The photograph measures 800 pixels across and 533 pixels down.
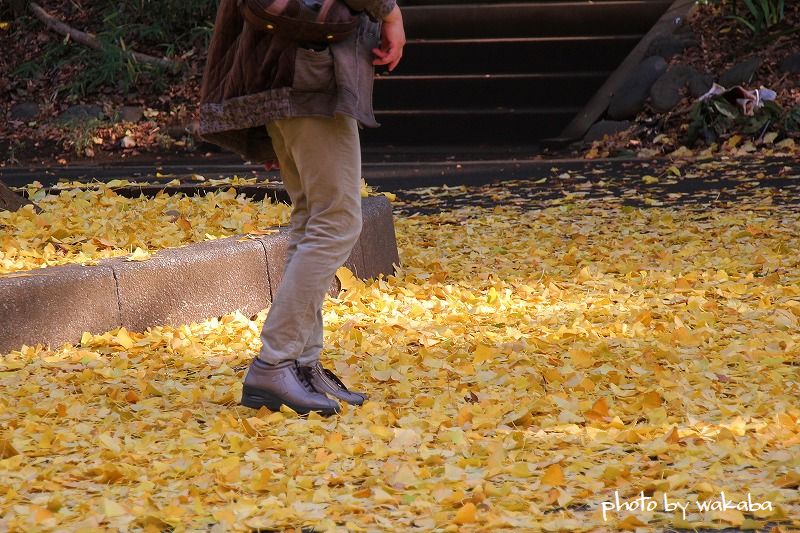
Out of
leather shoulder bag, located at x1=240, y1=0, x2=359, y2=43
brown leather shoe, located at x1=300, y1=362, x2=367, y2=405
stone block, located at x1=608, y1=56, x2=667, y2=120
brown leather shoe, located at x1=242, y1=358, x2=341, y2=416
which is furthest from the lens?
stone block, located at x1=608, y1=56, x2=667, y2=120

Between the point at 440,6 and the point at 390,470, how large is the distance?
1086 cm

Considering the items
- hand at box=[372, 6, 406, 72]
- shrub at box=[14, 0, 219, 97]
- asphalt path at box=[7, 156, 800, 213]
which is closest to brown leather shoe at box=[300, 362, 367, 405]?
hand at box=[372, 6, 406, 72]

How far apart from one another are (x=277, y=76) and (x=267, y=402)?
3.12ft

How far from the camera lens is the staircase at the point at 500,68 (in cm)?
1230

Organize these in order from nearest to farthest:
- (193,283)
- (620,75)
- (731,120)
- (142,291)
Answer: (142,291) < (193,283) < (731,120) < (620,75)

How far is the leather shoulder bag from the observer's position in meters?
3.42

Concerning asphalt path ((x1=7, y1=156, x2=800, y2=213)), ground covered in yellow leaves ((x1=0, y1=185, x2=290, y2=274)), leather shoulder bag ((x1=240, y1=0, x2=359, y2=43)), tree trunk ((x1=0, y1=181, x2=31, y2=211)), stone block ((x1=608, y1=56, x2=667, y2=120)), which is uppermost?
leather shoulder bag ((x1=240, y1=0, x2=359, y2=43))

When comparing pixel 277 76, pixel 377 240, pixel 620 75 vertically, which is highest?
pixel 277 76

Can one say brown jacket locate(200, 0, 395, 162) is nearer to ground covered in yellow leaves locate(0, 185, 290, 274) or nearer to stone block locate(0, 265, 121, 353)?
stone block locate(0, 265, 121, 353)

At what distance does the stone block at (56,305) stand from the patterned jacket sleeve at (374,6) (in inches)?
62.2

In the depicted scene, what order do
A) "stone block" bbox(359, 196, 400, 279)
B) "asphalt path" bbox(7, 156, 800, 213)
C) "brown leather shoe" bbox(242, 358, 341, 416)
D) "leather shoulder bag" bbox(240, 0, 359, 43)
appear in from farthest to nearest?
"asphalt path" bbox(7, 156, 800, 213) → "stone block" bbox(359, 196, 400, 279) → "brown leather shoe" bbox(242, 358, 341, 416) → "leather shoulder bag" bbox(240, 0, 359, 43)

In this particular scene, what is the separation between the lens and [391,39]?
361 cm

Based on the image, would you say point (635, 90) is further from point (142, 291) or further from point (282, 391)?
point (282, 391)

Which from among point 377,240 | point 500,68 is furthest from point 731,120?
point 377,240
